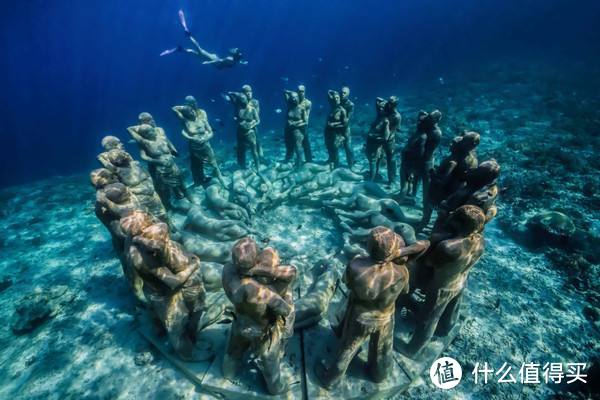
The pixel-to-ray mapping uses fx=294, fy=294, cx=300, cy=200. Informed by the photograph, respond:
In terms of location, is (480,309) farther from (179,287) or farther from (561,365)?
(179,287)

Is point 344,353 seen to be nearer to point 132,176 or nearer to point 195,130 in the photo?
point 132,176

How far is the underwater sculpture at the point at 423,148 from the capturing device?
9062 mm

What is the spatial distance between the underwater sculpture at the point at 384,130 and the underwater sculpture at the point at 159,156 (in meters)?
7.37

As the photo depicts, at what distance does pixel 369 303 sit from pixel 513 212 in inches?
350

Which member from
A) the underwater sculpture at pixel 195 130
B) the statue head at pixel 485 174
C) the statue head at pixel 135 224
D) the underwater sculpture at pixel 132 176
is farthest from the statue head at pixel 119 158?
the statue head at pixel 485 174

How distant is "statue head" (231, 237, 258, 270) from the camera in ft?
12.3

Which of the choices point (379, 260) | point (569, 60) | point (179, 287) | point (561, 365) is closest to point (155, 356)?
point (179, 287)

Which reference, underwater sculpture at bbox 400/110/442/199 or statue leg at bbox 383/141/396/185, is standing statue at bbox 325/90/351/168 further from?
underwater sculpture at bbox 400/110/442/199

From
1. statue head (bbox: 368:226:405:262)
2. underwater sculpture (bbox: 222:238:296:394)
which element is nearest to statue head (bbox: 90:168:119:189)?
underwater sculpture (bbox: 222:238:296:394)

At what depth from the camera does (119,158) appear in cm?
786

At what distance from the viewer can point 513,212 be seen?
10180 millimetres

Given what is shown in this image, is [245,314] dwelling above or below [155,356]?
above

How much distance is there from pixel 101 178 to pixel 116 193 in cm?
127

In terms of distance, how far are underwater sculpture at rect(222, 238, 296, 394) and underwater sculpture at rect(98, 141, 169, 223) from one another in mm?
4845
